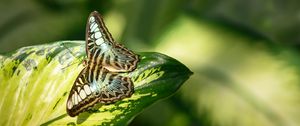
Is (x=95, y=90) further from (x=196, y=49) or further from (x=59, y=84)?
(x=196, y=49)

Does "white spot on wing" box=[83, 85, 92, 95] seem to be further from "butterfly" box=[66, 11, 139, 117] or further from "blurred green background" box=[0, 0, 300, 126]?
"blurred green background" box=[0, 0, 300, 126]

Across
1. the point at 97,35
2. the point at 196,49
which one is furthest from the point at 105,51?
the point at 196,49

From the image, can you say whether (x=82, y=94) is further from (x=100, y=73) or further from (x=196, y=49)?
(x=196, y=49)

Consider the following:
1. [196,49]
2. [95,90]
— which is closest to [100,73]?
[95,90]

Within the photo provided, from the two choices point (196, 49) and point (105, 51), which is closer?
point (105, 51)

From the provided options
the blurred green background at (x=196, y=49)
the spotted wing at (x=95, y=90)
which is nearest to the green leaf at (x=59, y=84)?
the spotted wing at (x=95, y=90)

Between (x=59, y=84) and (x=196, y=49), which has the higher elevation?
(x=196, y=49)

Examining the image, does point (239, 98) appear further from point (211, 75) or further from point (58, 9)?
point (58, 9)
